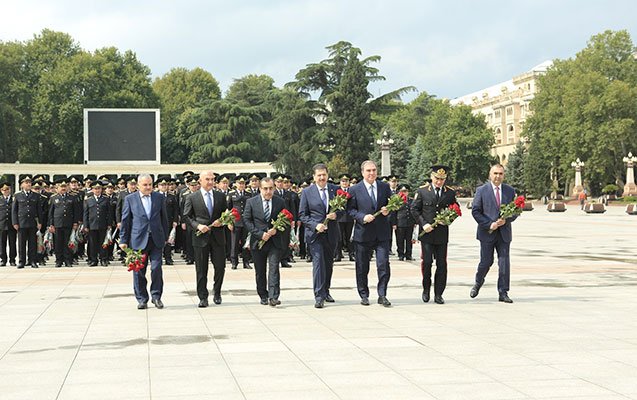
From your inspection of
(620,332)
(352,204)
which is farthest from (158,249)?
(620,332)

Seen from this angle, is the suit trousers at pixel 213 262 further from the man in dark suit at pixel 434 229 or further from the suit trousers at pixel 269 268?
the man in dark suit at pixel 434 229

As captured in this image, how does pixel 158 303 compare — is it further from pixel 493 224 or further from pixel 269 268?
pixel 493 224

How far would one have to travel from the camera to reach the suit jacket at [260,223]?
38.9ft

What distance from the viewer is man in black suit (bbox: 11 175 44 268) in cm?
1914

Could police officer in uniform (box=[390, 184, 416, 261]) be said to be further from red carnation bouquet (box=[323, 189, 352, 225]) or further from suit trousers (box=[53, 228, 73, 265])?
red carnation bouquet (box=[323, 189, 352, 225])

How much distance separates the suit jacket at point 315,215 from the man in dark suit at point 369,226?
298 millimetres

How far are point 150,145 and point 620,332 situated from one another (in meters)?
56.5


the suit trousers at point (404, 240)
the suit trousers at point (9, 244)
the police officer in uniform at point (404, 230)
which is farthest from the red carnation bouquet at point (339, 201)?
the suit trousers at point (9, 244)

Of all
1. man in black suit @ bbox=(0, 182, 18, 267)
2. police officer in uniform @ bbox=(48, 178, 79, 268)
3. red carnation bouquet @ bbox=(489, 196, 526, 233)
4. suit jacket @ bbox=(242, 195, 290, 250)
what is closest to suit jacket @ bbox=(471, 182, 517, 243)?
red carnation bouquet @ bbox=(489, 196, 526, 233)

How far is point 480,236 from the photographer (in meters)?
12.2

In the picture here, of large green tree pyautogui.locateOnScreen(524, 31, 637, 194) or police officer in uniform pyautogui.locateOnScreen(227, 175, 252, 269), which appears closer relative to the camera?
police officer in uniform pyautogui.locateOnScreen(227, 175, 252, 269)

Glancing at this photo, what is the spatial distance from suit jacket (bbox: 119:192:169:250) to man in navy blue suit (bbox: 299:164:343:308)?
6.58 feet

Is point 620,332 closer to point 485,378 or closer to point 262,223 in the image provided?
point 485,378

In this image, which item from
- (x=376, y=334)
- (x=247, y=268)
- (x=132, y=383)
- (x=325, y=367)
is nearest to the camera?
(x=132, y=383)
